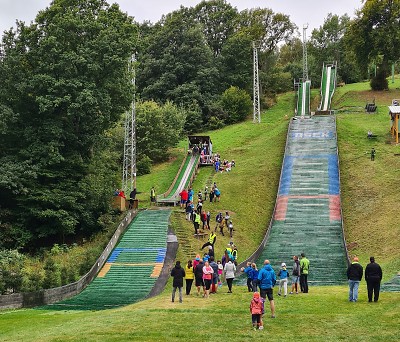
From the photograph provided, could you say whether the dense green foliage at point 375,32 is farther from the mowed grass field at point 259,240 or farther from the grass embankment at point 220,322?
the grass embankment at point 220,322

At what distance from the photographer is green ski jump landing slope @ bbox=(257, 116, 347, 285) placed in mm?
33500

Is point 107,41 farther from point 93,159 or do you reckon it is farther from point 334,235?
point 334,235

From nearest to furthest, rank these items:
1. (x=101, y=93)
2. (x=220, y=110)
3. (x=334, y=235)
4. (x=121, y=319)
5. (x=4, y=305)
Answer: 1. (x=121, y=319)
2. (x=4, y=305)
3. (x=334, y=235)
4. (x=101, y=93)
5. (x=220, y=110)

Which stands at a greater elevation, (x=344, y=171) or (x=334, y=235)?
(x=344, y=171)

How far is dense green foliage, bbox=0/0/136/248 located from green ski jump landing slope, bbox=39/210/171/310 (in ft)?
11.5

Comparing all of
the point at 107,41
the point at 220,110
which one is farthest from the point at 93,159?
the point at 220,110

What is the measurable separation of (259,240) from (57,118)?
14.9 m

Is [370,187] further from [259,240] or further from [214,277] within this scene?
[214,277]

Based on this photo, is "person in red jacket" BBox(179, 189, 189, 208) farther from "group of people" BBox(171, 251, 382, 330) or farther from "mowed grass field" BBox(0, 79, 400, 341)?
"group of people" BBox(171, 251, 382, 330)

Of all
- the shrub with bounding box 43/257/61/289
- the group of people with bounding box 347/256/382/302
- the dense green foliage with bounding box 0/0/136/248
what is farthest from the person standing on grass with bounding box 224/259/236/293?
the dense green foliage with bounding box 0/0/136/248

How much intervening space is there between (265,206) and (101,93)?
1387cm

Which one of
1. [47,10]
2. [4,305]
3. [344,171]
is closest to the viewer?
[4,305]

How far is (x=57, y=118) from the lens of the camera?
130ft

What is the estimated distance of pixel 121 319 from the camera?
62.0 feet
